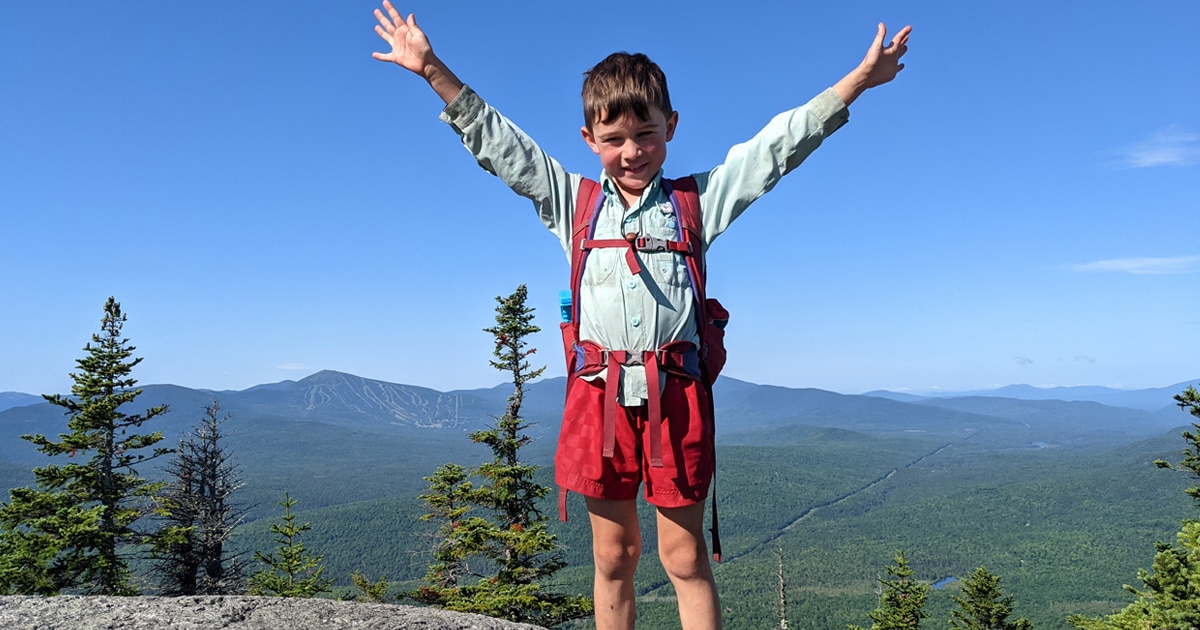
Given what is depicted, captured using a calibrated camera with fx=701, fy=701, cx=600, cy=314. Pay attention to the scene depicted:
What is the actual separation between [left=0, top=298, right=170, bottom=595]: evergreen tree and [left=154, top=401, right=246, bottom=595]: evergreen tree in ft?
2.34

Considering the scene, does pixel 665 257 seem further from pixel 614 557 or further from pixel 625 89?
pixel 614 557

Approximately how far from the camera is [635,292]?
2781 mm

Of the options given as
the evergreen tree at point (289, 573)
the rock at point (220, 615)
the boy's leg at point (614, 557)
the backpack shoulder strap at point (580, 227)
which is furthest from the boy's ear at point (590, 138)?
the evergreen tree at point (289, 573)

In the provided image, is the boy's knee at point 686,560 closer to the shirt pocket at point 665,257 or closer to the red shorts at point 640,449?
the red shorts at point 640,449

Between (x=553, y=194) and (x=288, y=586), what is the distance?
65.2ft

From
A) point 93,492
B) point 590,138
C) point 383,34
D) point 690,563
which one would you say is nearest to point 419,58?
point 383,34

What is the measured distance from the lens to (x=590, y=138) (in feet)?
9.64

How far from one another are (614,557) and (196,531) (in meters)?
19.3

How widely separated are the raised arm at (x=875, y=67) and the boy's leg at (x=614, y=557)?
1.88 metres

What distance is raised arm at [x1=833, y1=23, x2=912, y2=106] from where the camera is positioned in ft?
9.15

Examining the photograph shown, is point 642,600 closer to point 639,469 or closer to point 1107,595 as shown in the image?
point 1107,595

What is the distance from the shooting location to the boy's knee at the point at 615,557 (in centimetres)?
293

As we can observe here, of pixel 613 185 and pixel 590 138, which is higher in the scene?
pixel 590 138

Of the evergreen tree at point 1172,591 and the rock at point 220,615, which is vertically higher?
the rock at point 220,615
